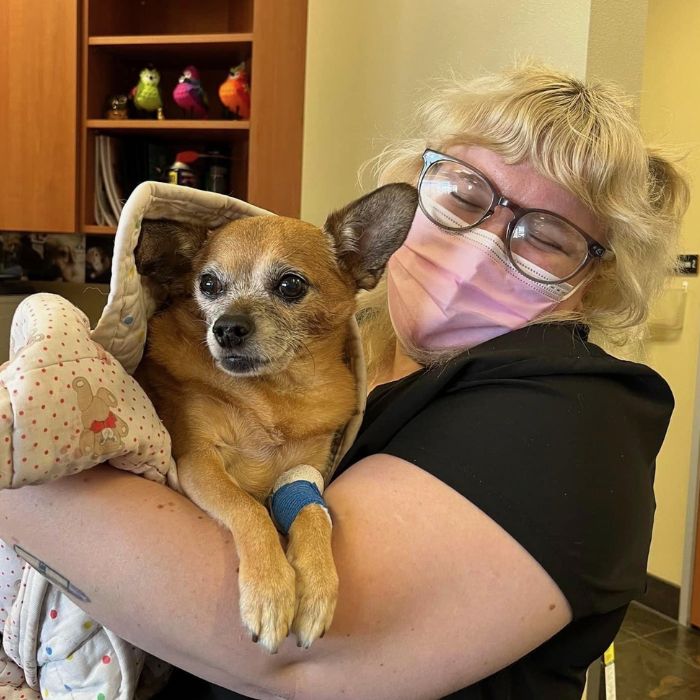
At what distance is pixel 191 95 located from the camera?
7.69 ft

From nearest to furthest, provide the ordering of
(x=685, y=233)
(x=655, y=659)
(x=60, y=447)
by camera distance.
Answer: (x=60, y=447), (x=655, y=659), (x=685, y=233)

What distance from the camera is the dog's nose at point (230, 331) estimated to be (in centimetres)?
98

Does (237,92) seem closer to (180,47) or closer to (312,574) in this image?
(180,47)

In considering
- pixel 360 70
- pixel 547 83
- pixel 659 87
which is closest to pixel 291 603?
pixel 547 83

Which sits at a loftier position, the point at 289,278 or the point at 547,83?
the point at 547,83

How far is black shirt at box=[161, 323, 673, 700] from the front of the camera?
2.49 ft

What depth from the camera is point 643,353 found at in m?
1.48

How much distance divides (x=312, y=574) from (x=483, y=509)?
192mm

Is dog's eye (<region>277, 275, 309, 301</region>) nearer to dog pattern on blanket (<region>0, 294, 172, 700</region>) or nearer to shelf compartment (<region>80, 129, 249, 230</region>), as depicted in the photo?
dog pattern on blanket (<region>0, 294, 172, 700</region>)

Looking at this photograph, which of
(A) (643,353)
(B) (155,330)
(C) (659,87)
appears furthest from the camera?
(C) (659,87)

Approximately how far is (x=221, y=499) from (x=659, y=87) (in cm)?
284

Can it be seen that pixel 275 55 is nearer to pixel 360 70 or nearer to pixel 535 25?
pixel 360 70

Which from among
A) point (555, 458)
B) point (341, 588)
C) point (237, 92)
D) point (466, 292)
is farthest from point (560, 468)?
point (237, 92)

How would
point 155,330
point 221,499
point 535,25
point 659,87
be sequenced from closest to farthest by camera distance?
point 221,499 < point 155,330 < point 535,25 < point 659,87
